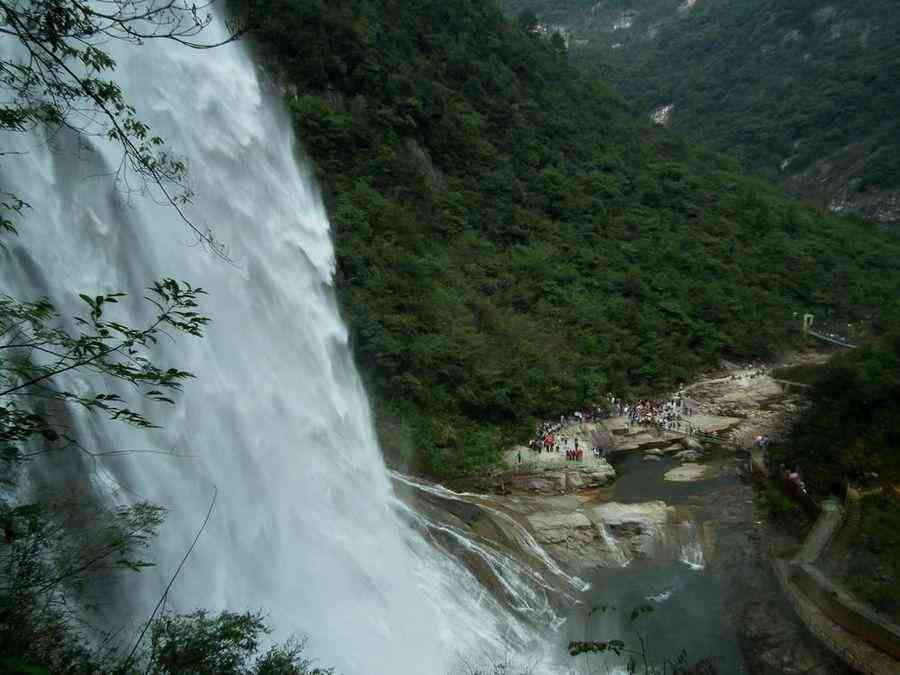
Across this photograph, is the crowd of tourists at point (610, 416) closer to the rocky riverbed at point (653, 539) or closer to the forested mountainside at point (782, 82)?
the rocky riverbed at point (653, 539)

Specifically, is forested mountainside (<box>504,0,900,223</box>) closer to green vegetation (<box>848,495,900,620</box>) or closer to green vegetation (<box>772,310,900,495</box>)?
green vegetation (<box>772,310,900,495</box>)

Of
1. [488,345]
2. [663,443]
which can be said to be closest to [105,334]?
[488,345]

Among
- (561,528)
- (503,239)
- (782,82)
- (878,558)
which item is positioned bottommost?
(561,528)

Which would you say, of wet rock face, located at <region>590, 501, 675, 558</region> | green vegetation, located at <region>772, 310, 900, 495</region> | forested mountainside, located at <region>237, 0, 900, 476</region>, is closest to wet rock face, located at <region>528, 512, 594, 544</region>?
wet rock face, located at <region>590, 501, 675, 558</region>

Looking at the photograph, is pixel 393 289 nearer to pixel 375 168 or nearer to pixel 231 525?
pixel 375 168

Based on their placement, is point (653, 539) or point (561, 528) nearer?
point (561, 528)

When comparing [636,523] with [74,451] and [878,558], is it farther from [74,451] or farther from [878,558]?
[74,451]

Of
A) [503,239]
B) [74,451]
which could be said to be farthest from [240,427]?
[503,239]
